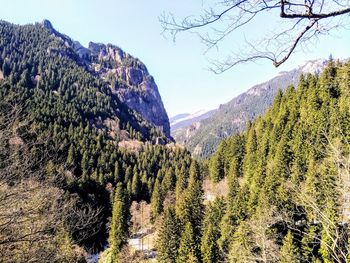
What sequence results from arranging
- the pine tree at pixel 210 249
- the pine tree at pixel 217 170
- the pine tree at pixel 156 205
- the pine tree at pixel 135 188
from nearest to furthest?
the pine tree at pixel 210 249 → the pine tree at pixel 156 205 → the pine tree at pixel 217 170 → the pine tree at pixel 135 188

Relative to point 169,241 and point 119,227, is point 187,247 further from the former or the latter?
point 119,227

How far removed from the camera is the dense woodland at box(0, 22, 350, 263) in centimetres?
671

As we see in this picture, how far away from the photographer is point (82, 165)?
290ft

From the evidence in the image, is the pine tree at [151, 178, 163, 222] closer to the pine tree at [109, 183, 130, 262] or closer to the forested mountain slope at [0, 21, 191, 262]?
the forested mountain slope at [0, 21, 191, 262]

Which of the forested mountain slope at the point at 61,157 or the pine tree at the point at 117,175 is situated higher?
the forested mountain slope at the point at 61,157

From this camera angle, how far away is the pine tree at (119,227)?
4917 centimetres

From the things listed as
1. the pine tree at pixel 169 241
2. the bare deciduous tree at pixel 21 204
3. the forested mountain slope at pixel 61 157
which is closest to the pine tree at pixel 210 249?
the pine tree at pixel 169 241

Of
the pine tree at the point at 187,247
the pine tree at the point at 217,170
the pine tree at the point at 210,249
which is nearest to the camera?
the pine tree at the point at 210,249

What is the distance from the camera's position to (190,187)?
2446 inches

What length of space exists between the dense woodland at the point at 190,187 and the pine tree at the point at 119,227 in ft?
0.60

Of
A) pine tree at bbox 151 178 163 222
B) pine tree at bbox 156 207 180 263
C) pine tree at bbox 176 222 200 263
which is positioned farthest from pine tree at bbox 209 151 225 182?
pine tree at bbox 176 222 200 263

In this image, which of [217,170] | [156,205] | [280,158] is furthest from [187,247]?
[217,170]

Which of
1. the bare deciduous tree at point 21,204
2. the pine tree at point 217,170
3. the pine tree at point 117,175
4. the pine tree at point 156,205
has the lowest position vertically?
the pine tree at point 156,205

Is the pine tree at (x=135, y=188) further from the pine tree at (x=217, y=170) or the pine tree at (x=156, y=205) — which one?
the pine tree at (x=217, y=170)
